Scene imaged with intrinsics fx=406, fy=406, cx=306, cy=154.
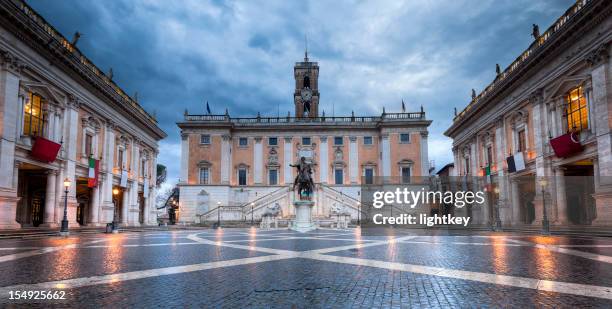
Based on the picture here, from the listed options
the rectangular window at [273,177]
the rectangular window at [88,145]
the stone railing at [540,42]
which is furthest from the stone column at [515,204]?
the rectangular window at [88,145]

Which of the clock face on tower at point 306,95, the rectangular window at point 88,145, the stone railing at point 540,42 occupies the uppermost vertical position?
the clock face on tower at point 306,95

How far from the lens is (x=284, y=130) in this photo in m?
58.7

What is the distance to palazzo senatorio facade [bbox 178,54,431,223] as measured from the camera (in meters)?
55.8

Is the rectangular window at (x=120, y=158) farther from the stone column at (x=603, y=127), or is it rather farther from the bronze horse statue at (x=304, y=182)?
the stone column at (x=603, y=127)

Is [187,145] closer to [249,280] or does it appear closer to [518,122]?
[518,122]

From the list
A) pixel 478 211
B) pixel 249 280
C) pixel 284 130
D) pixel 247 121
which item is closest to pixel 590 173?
pixel 478 211

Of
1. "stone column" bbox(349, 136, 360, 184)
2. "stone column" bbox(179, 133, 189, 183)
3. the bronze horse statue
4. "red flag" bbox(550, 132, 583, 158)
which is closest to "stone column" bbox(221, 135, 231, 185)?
"stone column" bbox(179, 133, 189, 183)

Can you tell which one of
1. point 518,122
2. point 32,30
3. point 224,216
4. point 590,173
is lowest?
point 224,216

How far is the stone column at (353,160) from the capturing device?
57.8 metres

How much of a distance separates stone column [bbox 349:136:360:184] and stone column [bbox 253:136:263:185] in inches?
504

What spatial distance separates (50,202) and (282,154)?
34.2 metres

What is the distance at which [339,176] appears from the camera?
58094 millimetres

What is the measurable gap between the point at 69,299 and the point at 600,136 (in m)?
26.5

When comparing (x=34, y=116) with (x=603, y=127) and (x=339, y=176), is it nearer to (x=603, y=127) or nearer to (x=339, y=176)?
(x=603, y=127)
